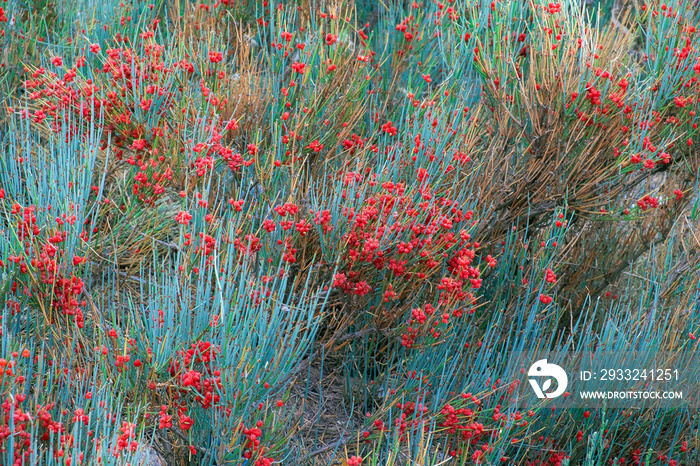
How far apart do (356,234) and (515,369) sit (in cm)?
103

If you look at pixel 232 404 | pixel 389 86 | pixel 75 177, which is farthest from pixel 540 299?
pixel 75 177

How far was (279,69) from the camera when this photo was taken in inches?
149

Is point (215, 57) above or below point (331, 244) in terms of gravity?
above

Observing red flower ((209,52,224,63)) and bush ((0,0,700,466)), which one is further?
red flower ((209,52,224,63))

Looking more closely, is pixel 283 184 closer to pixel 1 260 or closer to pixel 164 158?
pixel 164 158
